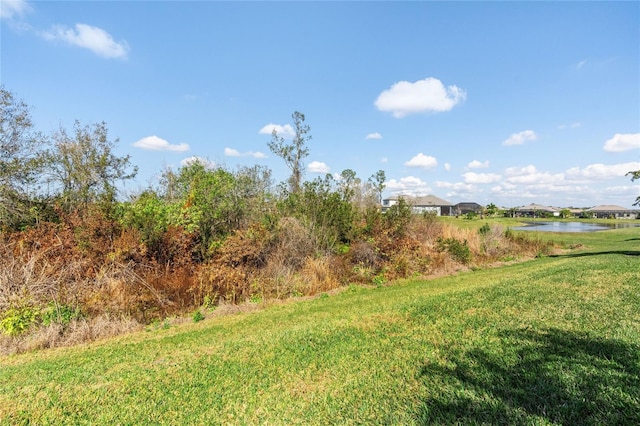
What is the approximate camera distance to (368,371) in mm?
3678

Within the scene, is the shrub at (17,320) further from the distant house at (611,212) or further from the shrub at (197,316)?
the distant house at (611,212)

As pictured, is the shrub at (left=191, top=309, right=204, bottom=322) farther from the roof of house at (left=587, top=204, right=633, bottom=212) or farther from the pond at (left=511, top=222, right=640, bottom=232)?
the roof of house at (left=587, top=204, right=633, bottom=212)

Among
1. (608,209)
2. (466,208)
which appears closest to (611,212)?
(608,209)

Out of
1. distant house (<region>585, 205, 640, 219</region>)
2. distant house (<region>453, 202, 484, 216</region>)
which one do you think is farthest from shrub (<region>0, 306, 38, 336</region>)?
distant house (<region>585, 205, 640, 219</region>)

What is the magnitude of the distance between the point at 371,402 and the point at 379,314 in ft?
9.90

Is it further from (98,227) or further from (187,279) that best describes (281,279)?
(98,227)

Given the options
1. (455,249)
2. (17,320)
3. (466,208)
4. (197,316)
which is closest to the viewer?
(17,320)

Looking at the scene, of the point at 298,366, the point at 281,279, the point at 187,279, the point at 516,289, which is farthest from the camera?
the point at 281,279

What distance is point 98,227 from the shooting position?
9.04 meters

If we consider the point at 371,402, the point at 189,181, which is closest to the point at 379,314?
the point at 371,402

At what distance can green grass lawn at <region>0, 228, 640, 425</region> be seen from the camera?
113 inches

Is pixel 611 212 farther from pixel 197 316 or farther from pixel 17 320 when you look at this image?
pixel 17 320

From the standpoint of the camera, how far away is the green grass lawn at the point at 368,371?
113 inches

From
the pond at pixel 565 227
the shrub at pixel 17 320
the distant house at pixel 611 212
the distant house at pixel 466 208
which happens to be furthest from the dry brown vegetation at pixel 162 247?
the distant house at pixel 611 212
